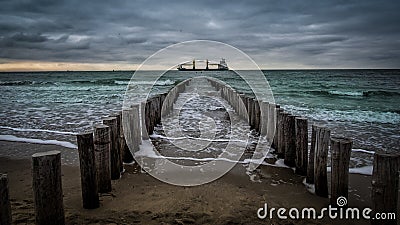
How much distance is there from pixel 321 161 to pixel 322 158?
0.05 meters

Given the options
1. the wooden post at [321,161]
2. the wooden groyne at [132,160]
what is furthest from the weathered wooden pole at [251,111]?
the wooden post at [321,161]

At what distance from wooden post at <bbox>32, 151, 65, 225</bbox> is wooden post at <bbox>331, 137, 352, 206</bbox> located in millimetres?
3665

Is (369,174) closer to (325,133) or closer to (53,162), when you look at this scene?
(325,133)

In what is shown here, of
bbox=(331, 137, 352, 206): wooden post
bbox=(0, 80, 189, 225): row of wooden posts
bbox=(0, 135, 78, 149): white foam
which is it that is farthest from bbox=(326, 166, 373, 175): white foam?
bbox=(0, 135, 78, 149): white foam

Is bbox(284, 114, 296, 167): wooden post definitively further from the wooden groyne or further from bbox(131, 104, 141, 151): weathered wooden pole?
bbox(131, 104, 141, 151): weathered wooden pole

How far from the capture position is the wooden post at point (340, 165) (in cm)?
373

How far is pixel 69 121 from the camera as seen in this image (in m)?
10.7

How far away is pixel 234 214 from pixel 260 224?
0.38 meters

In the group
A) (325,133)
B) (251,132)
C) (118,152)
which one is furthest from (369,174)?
(118,152)

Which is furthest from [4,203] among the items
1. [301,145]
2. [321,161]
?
[301,145]

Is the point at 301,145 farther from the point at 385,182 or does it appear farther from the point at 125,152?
the point at 125,152

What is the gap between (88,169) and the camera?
12.1 ft

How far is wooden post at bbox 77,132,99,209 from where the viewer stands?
143 inches

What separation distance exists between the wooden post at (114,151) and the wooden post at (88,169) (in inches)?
42.4
